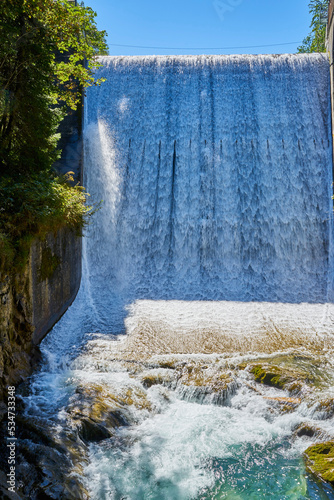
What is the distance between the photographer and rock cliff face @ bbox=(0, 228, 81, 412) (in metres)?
5.61

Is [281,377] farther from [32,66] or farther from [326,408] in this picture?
[32,66]

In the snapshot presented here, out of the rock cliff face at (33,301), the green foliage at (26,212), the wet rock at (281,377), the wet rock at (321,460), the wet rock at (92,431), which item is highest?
the green foliage at (26,212)

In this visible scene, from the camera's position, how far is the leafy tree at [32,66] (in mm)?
6375

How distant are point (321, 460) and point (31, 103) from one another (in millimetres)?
7559

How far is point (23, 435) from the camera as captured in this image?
4695mm

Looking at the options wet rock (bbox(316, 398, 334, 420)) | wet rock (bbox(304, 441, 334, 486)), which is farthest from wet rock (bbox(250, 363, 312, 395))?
wet rock (bbox(304, 441, 334, 486))

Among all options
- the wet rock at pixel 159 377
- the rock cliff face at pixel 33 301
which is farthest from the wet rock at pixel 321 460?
the rock cliff face at pixel 33 301

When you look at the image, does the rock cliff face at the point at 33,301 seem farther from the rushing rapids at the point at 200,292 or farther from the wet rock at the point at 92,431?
the wet rock at the point at 92,431

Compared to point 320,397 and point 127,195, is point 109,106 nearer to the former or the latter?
point 127,195

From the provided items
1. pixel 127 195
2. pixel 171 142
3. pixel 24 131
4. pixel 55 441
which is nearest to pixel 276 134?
pixel 171 142

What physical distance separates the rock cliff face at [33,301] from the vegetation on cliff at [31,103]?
528 millimetres

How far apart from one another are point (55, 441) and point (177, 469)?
1.54 meters

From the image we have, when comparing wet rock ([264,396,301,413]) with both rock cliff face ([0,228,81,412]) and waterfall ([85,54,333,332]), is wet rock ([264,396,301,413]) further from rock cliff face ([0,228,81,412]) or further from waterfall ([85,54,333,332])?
waterfall ([85,54,333,332])

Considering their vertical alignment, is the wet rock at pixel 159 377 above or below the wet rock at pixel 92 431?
above
